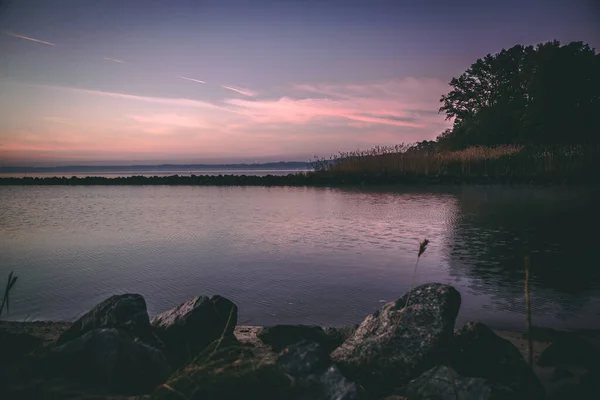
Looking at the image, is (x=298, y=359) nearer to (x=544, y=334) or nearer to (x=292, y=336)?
(x=292, y=336)

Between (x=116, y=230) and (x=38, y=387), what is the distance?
7287 mm

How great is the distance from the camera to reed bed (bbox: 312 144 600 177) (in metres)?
21.6

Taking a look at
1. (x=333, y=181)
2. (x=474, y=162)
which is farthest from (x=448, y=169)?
(x=333, y=181)

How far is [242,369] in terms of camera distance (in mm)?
2617

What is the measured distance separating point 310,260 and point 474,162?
20.6 meters

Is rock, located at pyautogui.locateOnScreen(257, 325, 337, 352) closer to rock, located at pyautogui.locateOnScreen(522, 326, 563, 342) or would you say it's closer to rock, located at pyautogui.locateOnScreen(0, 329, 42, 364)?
rock, located at pyautogui.locateOnScreen(522, 326, 563, 342)

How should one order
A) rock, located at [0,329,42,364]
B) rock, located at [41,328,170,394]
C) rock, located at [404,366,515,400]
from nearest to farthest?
rock, located at [404,366,515,400]
rock, located at [41,328,170,394]
rock, located at [0,329,42,364]

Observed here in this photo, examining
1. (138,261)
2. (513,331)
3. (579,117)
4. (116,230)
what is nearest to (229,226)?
(116,230)

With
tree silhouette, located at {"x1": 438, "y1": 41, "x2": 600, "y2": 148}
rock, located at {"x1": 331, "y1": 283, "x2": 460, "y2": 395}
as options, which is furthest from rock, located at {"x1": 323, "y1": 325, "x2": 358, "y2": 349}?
tree silhouette, located at {"x1": 438, "y1": 41, "x2": 600, "y2": 148}

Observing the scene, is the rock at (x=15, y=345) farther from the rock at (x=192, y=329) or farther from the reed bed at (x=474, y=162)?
the reed bed at (x=474, y=162)

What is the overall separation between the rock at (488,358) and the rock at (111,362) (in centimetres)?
206

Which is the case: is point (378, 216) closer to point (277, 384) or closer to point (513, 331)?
point (513, 331)

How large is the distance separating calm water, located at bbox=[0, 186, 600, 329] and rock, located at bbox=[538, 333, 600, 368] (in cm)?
76

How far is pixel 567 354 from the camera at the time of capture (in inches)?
119
